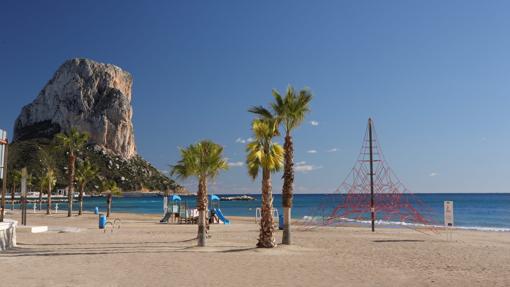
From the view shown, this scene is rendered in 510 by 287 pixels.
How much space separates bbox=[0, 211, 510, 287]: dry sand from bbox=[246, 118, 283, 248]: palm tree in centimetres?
87

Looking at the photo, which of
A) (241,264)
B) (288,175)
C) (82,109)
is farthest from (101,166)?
(241,264)

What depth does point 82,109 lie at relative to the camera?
154m

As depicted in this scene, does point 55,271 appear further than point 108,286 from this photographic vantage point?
Yes

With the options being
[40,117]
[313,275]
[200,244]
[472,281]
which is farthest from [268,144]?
[40,117]

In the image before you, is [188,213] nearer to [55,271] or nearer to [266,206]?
[266,206]

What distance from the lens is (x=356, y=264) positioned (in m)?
13.9

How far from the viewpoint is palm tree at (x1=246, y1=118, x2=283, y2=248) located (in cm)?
1705

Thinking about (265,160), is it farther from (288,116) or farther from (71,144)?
(71,144)

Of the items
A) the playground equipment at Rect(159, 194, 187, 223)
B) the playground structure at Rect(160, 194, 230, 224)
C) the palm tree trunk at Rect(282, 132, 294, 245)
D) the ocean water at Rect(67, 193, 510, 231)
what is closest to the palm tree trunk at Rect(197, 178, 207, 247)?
the palm tree trunk at Rect(282, 132, 294, 245)

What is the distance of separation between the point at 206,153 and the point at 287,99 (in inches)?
142

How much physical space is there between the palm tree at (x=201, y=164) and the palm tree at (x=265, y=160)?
1.62 meters

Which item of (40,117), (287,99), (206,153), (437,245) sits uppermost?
(40,117)

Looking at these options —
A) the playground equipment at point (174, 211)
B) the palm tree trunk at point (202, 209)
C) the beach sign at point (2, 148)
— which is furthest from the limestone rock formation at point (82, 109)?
the palm tree trunk at point (202, 209)

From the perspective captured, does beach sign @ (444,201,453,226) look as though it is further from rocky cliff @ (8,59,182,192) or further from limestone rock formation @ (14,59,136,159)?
limestone rock formation @ (14,59,136,159)
